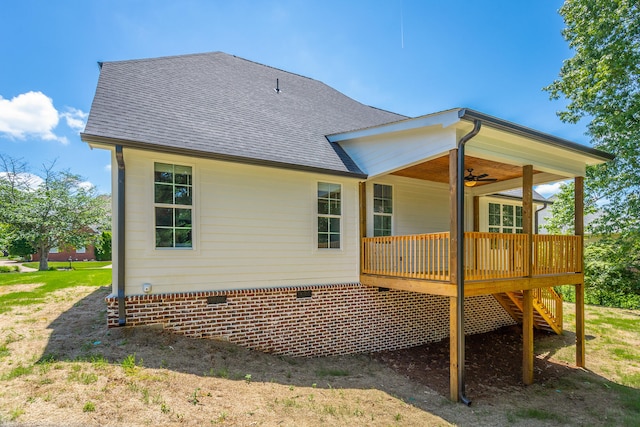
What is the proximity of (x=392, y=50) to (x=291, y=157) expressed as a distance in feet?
21.2

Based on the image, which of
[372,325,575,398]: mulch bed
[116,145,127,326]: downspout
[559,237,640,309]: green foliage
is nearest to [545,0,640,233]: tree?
[559,237,640,309]: green foliage

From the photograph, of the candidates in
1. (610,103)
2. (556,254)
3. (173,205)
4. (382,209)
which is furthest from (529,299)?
(610,103)

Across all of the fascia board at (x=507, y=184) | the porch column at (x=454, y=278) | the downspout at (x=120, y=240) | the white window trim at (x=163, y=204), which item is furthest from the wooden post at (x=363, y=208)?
the downspout at (x=120, y=240)

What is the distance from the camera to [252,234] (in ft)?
22.5

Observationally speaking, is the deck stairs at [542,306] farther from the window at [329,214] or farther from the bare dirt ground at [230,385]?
the window at [329,214]

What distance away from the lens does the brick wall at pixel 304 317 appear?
6082mm

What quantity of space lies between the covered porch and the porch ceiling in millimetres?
27

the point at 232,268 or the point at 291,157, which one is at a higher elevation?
the point at 291,157

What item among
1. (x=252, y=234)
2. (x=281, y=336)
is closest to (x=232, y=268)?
(x=252, y=234)

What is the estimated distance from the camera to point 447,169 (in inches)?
339

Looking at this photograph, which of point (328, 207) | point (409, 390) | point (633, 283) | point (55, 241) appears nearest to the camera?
point (409, 390)

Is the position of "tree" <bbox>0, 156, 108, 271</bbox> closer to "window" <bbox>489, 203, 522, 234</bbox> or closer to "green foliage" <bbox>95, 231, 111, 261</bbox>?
"green foliage" <bbox>95, 231, 111, 261</bbox>

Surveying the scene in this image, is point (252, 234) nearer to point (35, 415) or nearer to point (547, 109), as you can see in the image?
point (35, 415)

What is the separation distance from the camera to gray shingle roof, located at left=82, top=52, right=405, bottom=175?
20.1ft
